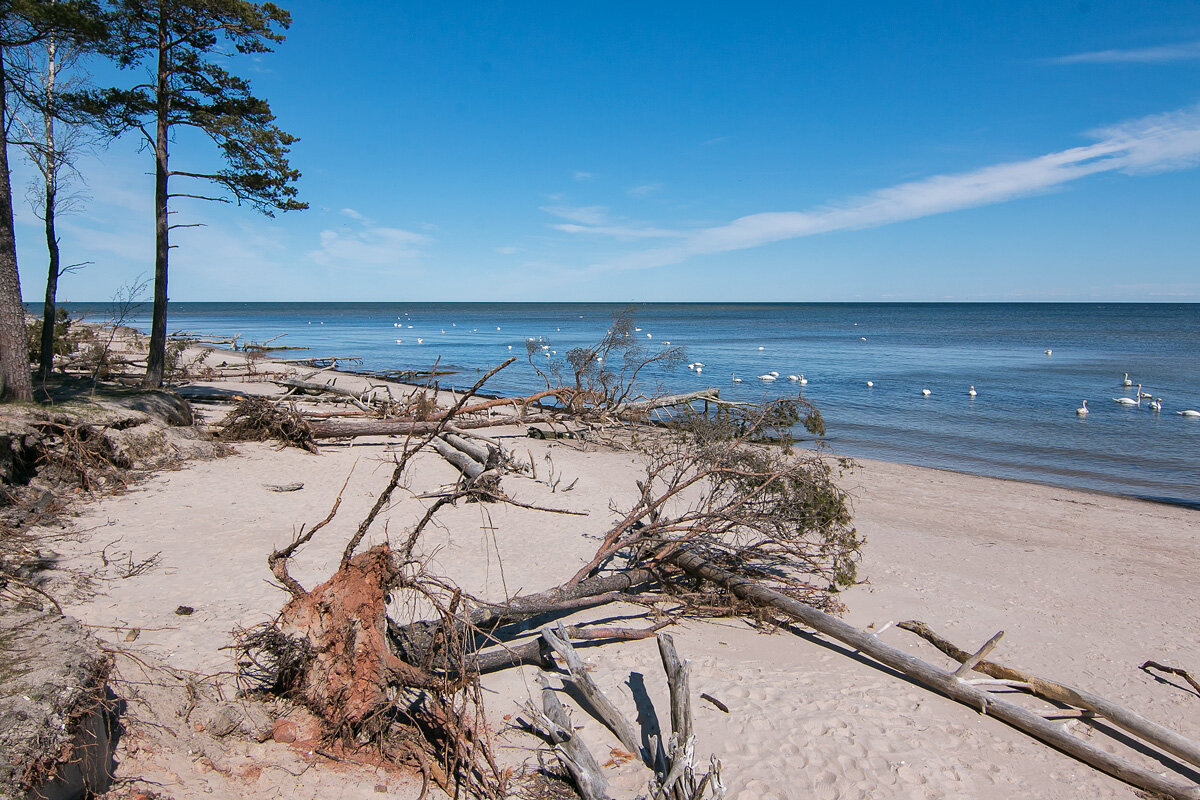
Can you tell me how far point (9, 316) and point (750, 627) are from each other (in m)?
10.9

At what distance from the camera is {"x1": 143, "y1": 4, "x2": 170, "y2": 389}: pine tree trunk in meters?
12.4

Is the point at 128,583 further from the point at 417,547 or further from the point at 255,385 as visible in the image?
the point at 255,385

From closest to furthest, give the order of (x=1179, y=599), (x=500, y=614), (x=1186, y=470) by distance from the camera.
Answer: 1. (x=500, y=614)
2. (x=1179, y=599)
3. (x=1186, y=470)

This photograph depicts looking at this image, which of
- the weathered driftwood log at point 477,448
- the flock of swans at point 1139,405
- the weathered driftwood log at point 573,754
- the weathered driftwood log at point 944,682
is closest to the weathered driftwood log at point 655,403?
the weathered driftwood log at point 477,448

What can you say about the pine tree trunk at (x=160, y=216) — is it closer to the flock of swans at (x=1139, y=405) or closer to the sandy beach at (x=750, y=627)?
the sandy beach at (x=750, y=627)

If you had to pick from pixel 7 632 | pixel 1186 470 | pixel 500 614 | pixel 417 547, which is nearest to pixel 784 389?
pixel 1186 470

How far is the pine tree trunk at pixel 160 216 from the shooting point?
12.4 meters

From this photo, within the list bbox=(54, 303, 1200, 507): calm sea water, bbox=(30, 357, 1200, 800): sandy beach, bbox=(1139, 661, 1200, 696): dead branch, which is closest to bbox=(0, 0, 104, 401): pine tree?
bbox=(30, 357, 1200, 800): sandy beach

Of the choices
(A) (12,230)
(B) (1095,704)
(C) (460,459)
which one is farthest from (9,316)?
(B) (1095,704)

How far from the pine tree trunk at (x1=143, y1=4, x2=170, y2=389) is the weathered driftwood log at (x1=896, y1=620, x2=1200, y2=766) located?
Result: 47.1ft

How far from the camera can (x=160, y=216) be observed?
1297 centimetres

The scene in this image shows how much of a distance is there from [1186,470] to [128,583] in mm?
18612

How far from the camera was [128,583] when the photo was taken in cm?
604

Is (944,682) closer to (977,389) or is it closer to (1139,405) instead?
(1139,405)
